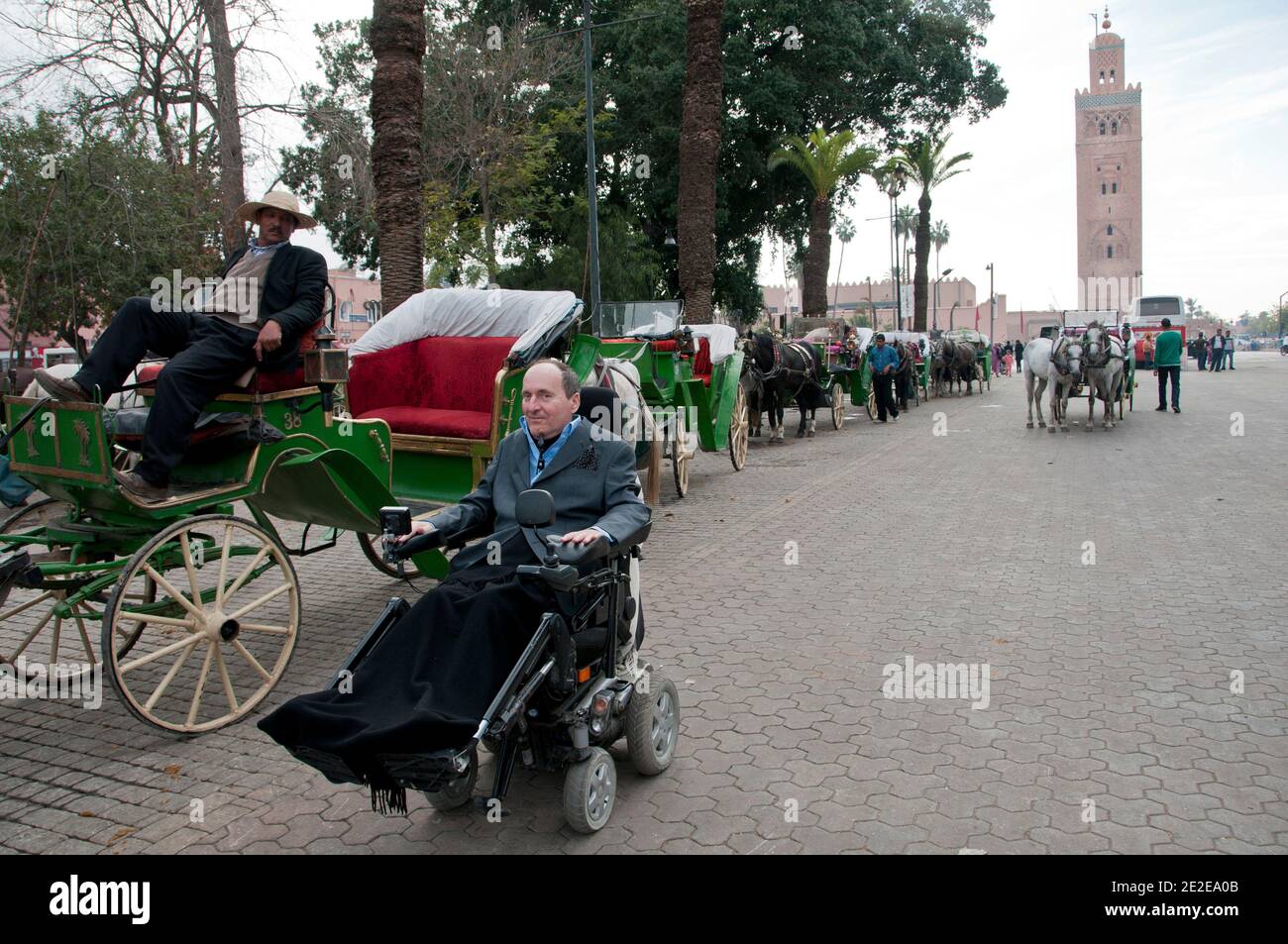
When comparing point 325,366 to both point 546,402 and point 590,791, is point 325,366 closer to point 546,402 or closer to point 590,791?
point 546,402

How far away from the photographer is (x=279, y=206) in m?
→ 5.58

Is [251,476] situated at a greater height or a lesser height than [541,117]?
lesser

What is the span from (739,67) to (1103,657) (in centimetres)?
2639

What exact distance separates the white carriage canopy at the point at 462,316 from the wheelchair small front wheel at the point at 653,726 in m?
4.13

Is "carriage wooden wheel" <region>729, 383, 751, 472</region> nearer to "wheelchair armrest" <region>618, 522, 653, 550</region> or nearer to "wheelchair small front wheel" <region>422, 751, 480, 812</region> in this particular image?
"wheelchair armrest" <region>618, 522, 653, 550</region>

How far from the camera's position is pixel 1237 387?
30.1 m

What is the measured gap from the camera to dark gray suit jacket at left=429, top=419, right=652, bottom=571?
149 inches

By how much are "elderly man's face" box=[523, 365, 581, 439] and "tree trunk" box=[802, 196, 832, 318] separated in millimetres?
26034

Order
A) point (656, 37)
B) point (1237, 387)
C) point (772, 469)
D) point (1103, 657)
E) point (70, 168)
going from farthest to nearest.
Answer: point (1237, 387) → point (656, 37) → point (772, 469) → point (70, 168) → point (1103, 657)

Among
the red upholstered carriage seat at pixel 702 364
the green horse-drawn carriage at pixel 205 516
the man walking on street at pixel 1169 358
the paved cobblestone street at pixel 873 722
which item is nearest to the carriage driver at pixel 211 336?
the green horse-drawn carriage at pixel 205 516

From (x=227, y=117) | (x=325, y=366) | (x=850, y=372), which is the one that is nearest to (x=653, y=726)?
(x=325, y=366)

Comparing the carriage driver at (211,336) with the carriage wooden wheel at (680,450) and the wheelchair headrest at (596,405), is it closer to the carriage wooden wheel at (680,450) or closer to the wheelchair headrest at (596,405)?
the wheelchair headrest at (596,405)
